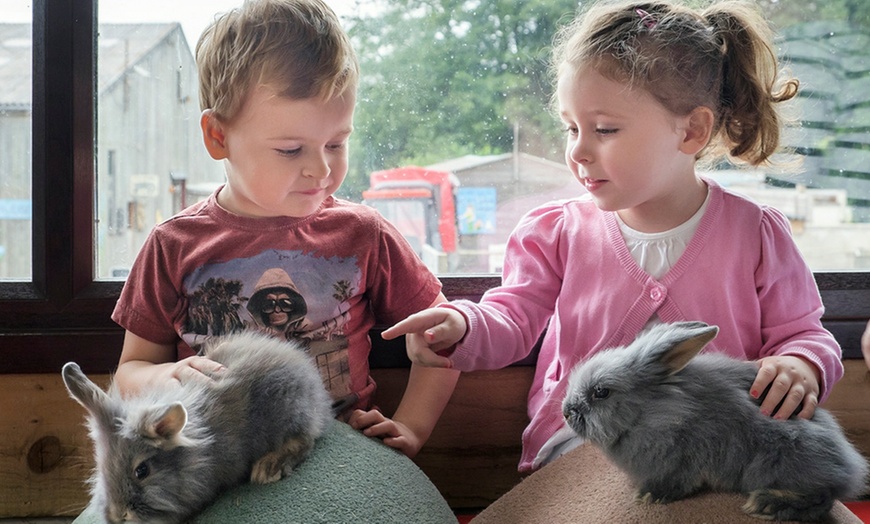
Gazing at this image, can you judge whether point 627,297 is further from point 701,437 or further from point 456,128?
point 456,128

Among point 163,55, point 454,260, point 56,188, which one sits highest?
point 163,55

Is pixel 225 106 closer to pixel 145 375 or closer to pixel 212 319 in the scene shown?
pixel 212 319

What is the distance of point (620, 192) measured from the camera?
1.55 metres

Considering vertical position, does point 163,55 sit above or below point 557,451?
above

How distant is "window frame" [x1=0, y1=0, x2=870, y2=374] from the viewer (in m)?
1.74

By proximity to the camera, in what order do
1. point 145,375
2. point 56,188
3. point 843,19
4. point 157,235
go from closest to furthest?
point 145,375 < point 157,235 < point 56,188 < point 843,19

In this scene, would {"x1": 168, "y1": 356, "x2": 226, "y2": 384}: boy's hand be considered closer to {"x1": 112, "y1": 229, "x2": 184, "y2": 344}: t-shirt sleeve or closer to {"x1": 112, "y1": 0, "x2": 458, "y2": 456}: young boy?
{"x1": 112, "y1": 0, "x2": 458, "y2": 456}: young boy

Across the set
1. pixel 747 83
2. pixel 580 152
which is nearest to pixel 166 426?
pixel 580 152

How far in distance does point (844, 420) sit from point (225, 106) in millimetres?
1447

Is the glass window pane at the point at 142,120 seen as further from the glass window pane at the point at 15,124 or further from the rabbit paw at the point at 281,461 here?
the rabbit paw at the point at 281,461

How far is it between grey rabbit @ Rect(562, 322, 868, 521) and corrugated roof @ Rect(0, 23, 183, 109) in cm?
120

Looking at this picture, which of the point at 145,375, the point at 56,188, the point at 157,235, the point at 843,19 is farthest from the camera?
the point at 843,19

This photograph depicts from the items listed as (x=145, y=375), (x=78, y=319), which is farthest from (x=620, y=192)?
(x=78, y=319)

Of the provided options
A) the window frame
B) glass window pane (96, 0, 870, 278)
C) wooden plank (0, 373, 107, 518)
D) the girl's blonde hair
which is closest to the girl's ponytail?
the girl's blonde hair
